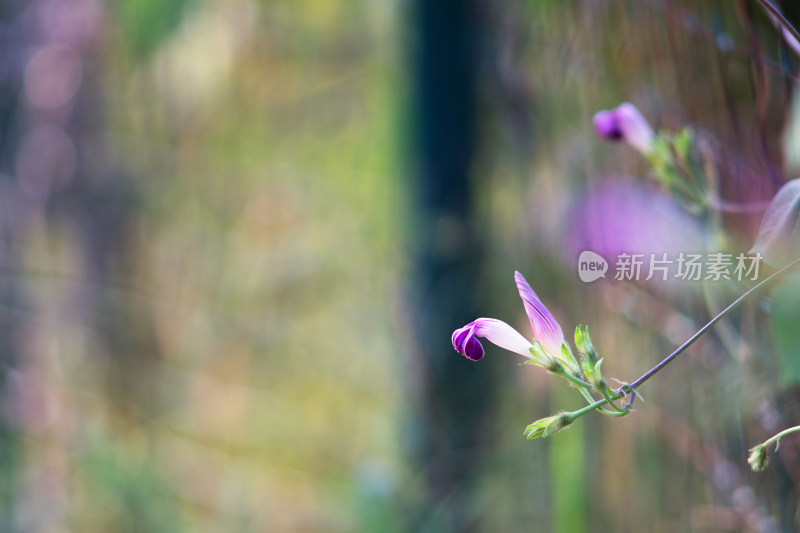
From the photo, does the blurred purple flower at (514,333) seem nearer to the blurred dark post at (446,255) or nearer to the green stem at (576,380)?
the green stem at (576,380)

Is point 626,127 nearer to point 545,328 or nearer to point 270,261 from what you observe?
point 545,328

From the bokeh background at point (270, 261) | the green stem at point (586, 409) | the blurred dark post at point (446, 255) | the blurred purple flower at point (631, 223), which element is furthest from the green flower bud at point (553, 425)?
the blurred dark post at point (446, 255)

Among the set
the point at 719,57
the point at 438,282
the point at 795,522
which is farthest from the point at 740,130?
the point at 438,282

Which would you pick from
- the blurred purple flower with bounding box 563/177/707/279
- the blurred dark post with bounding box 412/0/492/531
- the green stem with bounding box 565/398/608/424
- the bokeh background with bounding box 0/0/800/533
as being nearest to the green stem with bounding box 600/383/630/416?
the green stem with bounding box 565/398/608/424

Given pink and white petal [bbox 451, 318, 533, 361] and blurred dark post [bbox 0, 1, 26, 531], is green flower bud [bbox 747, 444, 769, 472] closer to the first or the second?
pink and white petal [bbox 451, 318, 533, 361]

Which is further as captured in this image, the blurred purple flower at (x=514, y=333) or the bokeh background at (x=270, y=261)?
the bokeh background at (x=270, y=261)

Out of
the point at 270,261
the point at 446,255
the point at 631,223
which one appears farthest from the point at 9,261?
the point at 631,223
